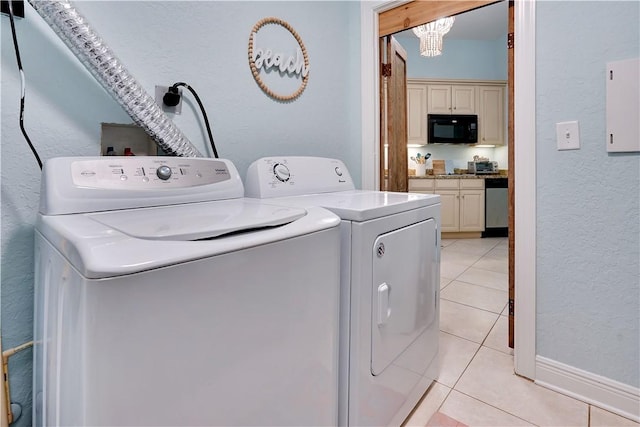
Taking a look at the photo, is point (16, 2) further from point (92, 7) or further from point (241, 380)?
point (241, 380)

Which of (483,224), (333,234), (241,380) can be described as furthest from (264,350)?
(483,224)

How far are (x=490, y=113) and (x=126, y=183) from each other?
5.56 m

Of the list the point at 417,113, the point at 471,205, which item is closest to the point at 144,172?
the point at 471,205

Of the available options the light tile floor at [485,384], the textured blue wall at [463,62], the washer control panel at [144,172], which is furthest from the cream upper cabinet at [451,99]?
the washer control panel at [144,172]

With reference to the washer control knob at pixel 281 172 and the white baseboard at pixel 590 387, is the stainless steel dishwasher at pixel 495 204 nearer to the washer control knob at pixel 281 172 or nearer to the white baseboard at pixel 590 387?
the white baseboard at pixel 590 387

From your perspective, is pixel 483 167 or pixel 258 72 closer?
pixel 258 72

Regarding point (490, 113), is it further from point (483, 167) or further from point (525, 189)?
point (525, 189)

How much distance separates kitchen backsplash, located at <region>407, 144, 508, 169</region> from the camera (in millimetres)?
5520

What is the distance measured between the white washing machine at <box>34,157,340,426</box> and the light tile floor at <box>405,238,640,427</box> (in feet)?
2.45

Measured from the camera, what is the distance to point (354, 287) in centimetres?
102

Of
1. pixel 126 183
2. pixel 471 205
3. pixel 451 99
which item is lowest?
pixel 471 205

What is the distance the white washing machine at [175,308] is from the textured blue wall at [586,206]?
1.16m

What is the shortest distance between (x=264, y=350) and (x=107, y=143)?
3.26ft

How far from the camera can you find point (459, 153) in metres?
5.57
